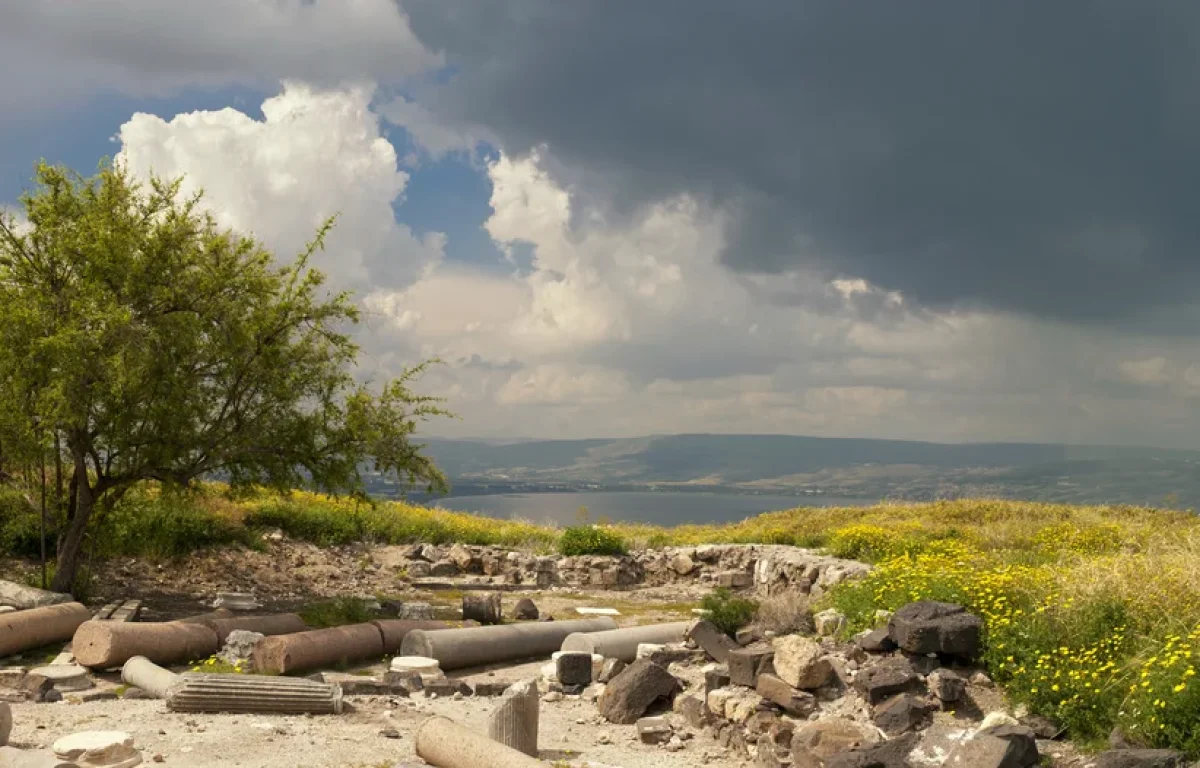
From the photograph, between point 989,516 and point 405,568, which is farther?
point 989,516

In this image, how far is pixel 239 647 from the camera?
13828mm

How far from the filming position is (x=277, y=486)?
1989cm

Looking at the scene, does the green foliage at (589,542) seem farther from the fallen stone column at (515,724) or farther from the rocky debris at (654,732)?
the fallen stone column at (515,724)

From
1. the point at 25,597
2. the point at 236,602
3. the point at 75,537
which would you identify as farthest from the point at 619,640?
the point at 75,537

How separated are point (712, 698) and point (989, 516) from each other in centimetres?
1961

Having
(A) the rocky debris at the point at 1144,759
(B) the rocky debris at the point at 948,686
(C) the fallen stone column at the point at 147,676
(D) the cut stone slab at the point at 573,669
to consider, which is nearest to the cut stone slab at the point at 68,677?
(C) the fallen stone column at the point at 147,676

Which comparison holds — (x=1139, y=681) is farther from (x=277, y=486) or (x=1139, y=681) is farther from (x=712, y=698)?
(x=277, y=486)

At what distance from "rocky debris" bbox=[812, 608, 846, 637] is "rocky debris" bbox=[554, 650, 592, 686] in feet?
10.8

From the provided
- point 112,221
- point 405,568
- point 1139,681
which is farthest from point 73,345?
point 1139,681

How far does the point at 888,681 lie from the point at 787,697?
1.14m

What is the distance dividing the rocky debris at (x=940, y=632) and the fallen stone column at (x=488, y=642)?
6.76 m

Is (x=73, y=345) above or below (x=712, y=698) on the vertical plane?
above

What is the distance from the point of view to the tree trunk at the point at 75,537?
1788 cm

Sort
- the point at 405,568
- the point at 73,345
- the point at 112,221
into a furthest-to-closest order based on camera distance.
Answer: the point at 405,568 < the point at 112,221 < the point at 73,345
